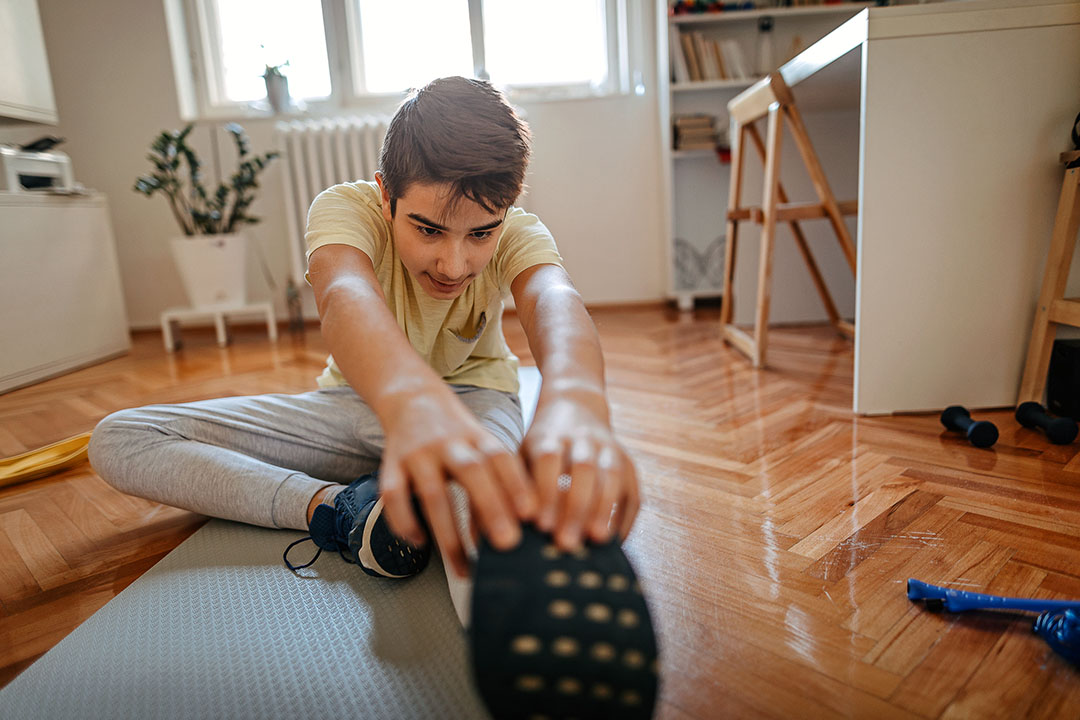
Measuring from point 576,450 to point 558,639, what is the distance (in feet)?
0.40

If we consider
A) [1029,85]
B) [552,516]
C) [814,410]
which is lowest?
[814,410]

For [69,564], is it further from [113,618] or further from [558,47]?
[558,47]

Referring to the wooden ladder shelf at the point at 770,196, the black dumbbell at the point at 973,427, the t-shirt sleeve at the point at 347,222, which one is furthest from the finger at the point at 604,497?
the wooden ladder shelf at the point at 770,196

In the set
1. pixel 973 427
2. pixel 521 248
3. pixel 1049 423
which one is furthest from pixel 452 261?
pixel 1049 423

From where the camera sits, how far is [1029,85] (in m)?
1.31

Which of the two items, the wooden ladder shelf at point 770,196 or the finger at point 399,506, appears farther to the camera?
the wooden ladder shelf at point 770,196

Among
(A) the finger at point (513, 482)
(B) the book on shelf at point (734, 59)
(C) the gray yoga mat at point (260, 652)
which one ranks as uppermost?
(B) the book on shelf at point (734, 59)

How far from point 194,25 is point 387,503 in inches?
137

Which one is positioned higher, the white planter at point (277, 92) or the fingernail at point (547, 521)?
the white planter at point (277, 92)

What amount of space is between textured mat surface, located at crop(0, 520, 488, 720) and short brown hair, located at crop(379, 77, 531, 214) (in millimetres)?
469

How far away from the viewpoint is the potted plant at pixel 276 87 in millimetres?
3049

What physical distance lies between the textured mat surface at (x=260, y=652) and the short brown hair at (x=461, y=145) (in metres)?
0.47

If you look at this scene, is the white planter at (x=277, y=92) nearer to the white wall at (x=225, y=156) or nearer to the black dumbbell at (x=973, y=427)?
the white wall at (x=225, y=156)

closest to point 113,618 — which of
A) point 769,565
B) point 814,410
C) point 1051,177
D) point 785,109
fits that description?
point 769,565
